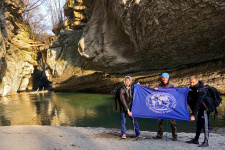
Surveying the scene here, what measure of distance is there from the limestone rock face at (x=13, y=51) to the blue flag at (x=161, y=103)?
578 inches

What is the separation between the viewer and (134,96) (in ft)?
12.6

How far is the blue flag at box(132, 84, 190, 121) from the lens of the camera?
139 inches

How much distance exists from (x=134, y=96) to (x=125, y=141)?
0.99 meters

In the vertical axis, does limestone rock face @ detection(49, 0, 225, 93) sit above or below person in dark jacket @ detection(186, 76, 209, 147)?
A: above

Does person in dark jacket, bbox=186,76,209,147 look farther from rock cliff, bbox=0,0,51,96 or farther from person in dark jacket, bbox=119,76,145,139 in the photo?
rock cliff, bbox=0,0,51,96

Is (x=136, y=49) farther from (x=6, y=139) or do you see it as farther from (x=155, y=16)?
(x=6, y=139)

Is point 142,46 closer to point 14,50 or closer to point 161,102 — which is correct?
point 161,102

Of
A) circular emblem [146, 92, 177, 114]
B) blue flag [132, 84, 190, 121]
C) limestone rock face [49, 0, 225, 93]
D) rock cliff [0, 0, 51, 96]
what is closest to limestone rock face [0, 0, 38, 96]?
rock cliff [0, 0, 51, 96]

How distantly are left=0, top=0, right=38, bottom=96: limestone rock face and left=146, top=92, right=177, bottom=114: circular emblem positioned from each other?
14.9 meters

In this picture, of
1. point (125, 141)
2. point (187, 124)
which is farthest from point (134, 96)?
point (187, 124)

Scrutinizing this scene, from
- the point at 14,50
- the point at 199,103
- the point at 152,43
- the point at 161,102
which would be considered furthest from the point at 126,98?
the point at 14,50

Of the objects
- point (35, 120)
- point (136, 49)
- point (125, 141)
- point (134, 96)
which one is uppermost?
point (136, 49)

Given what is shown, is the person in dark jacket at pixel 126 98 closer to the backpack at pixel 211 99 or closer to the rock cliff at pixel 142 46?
the backpack at pixel 211 99

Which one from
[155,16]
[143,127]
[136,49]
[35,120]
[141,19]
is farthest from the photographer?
[136,49]
